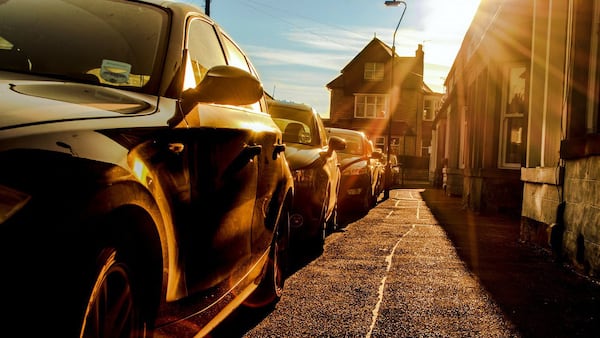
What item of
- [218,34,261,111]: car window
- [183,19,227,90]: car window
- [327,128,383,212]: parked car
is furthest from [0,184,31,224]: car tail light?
[327,128,383,212]: parked car

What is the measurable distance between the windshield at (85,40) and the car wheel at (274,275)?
75.0 inches

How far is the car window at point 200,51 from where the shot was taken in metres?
3.07

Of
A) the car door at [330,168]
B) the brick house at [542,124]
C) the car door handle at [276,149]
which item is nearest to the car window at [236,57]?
the car door handle at [276,149]

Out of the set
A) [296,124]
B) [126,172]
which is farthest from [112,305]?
[296,124]

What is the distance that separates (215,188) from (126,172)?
0.88m

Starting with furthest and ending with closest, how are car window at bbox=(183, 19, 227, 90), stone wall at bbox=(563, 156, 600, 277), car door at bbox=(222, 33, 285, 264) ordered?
stone wall at bbox=(563, 156, 600, 277), car door at bbox=(222, 33, 285, 264), car window at bbox=(183, 19, 227, 90)

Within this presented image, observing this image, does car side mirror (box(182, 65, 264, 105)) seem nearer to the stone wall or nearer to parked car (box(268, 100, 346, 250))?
parked car (box(268, 100, 346, 250))

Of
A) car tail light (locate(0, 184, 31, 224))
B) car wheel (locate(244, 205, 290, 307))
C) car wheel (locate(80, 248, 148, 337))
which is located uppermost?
car tail light (locate(0, 184, 31, 224))

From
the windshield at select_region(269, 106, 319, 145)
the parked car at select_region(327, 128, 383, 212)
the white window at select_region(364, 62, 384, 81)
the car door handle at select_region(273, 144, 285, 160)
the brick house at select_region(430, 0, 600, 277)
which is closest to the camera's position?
the car door handle at select_region(273, 144, 285, 160)

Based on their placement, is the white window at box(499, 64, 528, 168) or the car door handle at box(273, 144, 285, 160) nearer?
the car door handle at box(273, 144, 285, 160)

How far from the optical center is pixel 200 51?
342cm

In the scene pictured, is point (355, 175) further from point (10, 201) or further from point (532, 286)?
point (10, 201)

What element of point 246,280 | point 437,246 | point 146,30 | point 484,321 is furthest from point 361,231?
point 146,30

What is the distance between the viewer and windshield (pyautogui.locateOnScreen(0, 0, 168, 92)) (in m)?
2.78
